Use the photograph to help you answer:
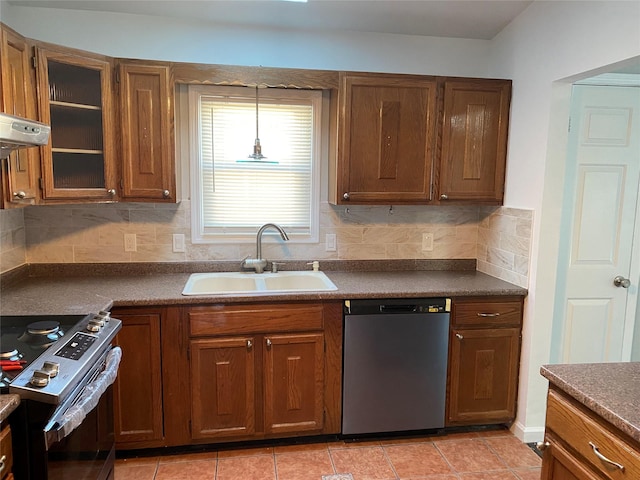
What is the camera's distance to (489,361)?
2.66 metres

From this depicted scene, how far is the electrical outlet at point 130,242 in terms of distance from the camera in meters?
2.82

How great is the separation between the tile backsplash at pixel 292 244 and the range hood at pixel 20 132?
1223 millimetres

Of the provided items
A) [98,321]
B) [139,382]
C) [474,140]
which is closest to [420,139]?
[474,140]

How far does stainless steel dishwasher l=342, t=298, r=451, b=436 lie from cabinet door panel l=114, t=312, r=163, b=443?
1.01m

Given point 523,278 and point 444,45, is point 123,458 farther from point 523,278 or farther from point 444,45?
point 444,45

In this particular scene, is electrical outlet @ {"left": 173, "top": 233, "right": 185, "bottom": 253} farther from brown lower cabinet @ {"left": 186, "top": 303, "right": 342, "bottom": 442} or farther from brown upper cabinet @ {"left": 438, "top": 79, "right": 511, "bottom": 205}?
brown upper cabinet @ {"left": 438, "top": 79, "right": 511, "bottom": 205}

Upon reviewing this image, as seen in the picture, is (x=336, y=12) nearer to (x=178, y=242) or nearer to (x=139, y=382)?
(x=178, y=242)

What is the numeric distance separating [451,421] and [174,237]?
204 centimetres

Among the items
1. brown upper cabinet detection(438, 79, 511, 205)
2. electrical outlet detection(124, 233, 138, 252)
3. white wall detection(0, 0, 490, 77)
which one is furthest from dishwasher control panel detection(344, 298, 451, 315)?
white wall detection(0, 0, 490, 77)

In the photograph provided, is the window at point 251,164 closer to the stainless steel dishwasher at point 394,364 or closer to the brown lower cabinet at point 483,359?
the stainless steel dishwasher at point 394,364

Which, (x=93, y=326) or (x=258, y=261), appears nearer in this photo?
(x=93, y=326)

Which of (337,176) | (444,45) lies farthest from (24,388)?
(444,45)

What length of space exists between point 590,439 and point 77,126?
2.61m

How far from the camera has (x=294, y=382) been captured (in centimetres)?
250
